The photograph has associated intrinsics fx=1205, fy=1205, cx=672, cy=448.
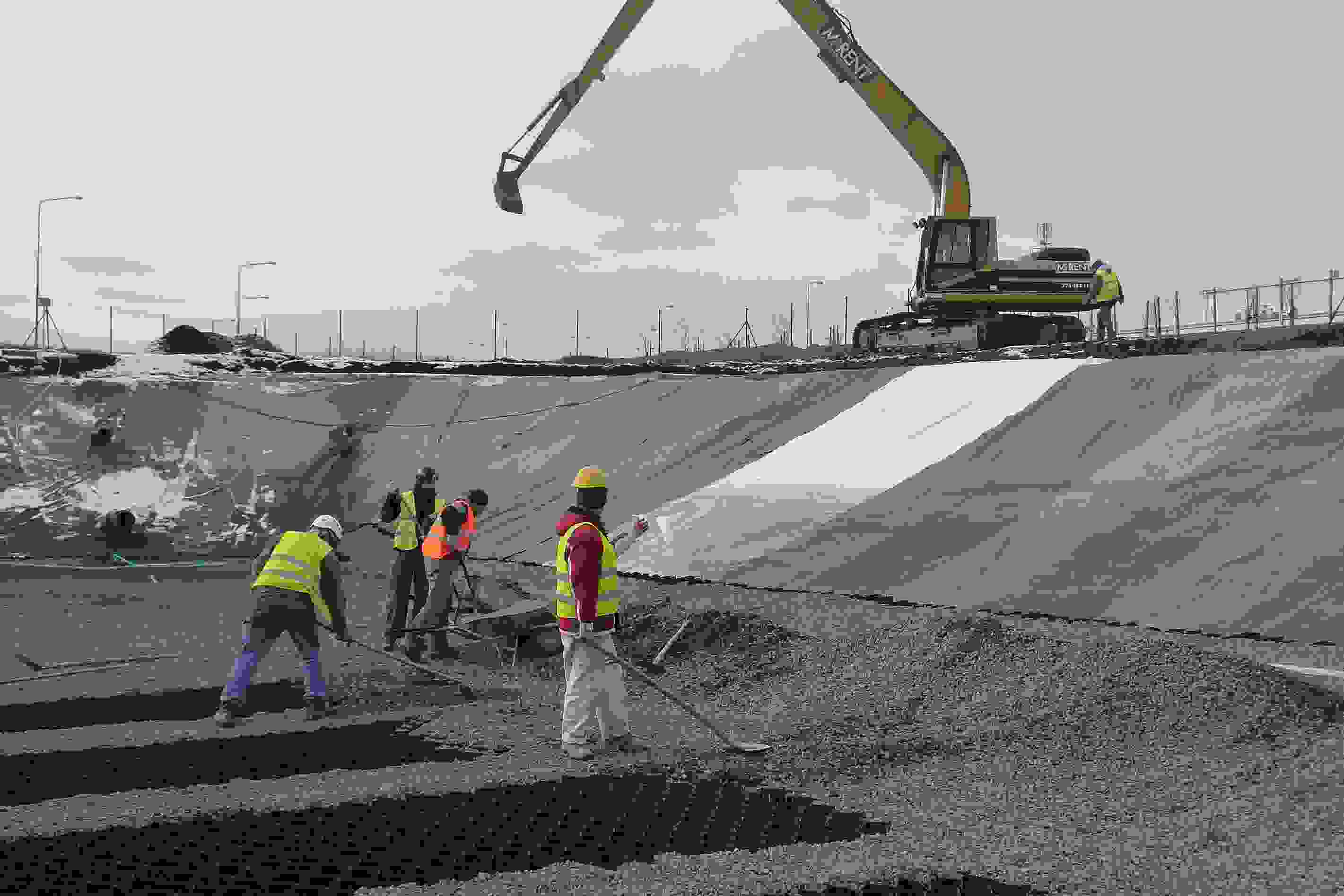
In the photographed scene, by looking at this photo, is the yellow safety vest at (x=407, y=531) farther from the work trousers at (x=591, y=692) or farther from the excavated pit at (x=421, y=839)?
the excavated pit at (x=421, y=839)

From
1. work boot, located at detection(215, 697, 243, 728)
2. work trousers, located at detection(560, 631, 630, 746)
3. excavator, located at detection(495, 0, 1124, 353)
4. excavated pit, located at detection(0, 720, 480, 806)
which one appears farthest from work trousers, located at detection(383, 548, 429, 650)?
excavator, located at detection(495, 0, 1124, 353)

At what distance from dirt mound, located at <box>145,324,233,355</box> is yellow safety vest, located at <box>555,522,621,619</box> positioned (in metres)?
27.6

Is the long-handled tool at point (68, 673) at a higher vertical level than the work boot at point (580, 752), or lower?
lower

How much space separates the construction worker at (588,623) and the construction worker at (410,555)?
4718 mm

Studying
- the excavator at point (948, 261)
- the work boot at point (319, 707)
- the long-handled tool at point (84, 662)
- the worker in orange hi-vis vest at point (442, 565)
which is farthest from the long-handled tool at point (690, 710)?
the excavator at point (948, 261)

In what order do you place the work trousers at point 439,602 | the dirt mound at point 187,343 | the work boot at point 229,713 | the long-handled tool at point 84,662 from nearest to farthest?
1. the work boot at point 229,713
2. the long-handled tool at point 84,662
3. the work trousers at point 439,602
4. the dirt mound at point 187,343

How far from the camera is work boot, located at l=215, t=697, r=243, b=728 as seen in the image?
9.84 metres

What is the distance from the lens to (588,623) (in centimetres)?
905

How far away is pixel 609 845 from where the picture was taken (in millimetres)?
6922

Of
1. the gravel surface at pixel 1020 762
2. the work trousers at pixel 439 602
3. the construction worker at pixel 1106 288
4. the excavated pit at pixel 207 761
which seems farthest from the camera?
the construction worker at pixel 1106 288

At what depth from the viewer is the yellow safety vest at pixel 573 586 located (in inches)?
361

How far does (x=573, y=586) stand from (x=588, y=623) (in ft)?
0.98

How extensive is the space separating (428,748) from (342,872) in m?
2.88

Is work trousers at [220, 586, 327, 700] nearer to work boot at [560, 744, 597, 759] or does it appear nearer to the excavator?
work boot at [560, 744, 597, 759]
